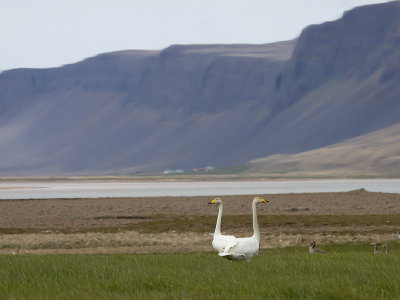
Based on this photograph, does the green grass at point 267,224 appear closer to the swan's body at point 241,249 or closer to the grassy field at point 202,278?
the swan's body at point 241,249

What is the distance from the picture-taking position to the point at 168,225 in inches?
1989

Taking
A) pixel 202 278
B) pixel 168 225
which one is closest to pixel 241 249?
pixel 202 278

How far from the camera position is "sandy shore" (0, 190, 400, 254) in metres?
38.4

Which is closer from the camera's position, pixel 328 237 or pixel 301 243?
pixel 301 243

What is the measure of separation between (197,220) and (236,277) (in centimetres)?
3922

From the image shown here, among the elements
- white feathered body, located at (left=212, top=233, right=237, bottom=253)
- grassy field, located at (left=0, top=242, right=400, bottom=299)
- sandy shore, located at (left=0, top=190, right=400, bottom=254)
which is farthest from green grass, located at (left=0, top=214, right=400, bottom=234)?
grassy field, located at (left=0, top=242, right=400, bottom=299)

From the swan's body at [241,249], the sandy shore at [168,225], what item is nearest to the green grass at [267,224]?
A: the sandy shore at [168,225]

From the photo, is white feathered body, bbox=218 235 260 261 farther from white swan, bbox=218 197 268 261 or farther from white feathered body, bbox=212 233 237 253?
white feathered body, bbox=212 233 237 253

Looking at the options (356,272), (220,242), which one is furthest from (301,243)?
(356,272)

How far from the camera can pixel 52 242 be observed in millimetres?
39188

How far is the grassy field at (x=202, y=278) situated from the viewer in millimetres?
13273

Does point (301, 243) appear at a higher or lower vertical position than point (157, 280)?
lower

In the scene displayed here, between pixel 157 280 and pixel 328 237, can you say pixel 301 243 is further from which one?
pixel 157 280

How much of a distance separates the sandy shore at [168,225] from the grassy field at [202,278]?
14863 millimetres
